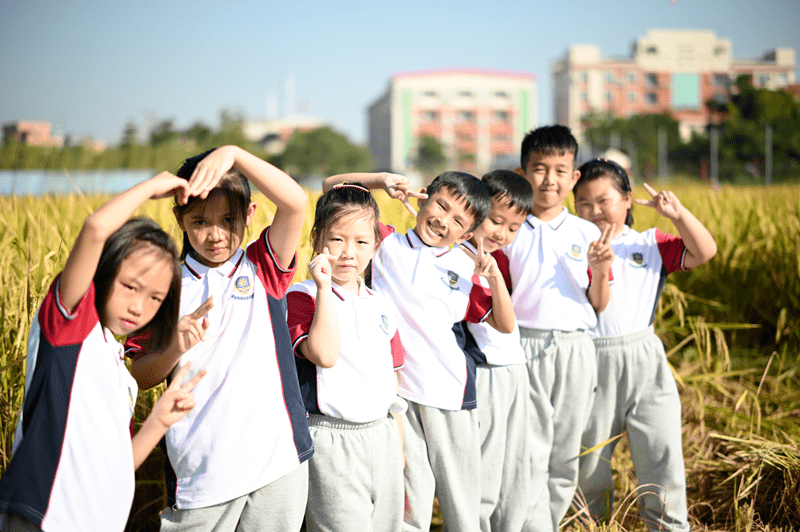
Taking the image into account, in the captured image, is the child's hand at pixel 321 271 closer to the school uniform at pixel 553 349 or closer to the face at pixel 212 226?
the face at pixel 212 226

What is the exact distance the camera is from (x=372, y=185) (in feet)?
7.09

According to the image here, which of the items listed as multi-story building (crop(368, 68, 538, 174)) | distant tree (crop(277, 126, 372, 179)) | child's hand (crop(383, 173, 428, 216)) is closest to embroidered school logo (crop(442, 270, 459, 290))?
child's hand (crop(383, 173, 428, 216))

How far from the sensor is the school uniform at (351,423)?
1.76 meters

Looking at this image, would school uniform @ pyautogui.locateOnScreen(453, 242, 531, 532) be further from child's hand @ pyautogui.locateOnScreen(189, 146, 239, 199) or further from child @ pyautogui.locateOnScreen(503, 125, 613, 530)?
child's hand @ pyautogui.locateOnScreen(189, 146, 239, 199)

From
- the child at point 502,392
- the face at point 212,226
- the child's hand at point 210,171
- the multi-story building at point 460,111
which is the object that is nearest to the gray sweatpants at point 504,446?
the child at point 502,392

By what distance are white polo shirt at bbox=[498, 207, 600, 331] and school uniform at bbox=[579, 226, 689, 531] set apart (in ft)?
0.53

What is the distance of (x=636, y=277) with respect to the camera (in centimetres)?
262

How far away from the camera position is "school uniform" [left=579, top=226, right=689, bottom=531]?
8.27 feet

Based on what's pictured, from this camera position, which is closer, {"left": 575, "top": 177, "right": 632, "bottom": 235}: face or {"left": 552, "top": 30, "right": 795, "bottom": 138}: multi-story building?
{"left": 575, "top": 177, "right": 632, "bottom": 235}: face

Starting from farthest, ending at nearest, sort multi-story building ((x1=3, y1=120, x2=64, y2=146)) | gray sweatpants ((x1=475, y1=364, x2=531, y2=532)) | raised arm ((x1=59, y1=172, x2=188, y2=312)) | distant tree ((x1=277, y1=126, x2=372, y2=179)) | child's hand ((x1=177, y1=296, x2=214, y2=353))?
1. distant tree ((x1=277, y1=126, x2=372, y2=179))
2. multi-story building ((x1=3, y1=120, x2=64, y2=146))
3. gray sweatpants ((x1=475, y1=364, x2=531, y2=532))
4. child's hand ((x1=177, y1=296, x2=214, y2=353))
5. raised arm ((x1=59, y1=172, x2=188, y2=312))

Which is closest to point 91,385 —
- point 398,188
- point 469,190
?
point 398,188

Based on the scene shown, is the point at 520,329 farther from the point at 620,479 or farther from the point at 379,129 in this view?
the point at 379,129

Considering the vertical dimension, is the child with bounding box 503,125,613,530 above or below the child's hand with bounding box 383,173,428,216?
below

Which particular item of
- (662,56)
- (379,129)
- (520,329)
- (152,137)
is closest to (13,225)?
(520,329)
